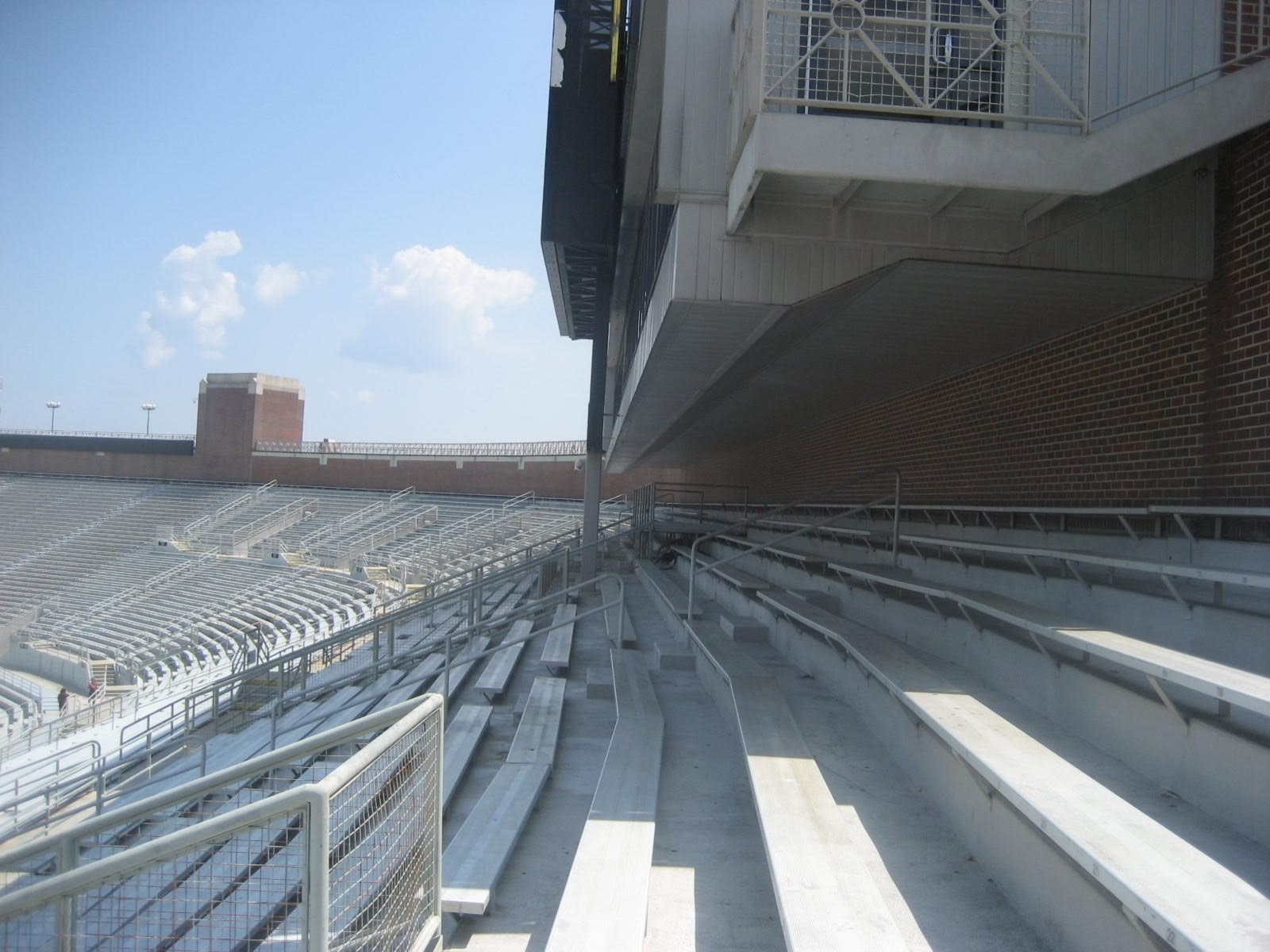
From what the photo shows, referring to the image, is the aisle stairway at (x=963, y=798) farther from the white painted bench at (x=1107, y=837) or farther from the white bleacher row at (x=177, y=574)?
the white bleacher row at (x=177, y=574)

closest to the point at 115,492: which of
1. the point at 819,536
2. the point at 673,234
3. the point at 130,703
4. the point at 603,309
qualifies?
the point at 130,703

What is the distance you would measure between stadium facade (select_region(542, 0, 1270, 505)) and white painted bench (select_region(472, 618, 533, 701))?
3146mm

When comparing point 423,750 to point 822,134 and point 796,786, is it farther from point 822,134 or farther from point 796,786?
point 822,134

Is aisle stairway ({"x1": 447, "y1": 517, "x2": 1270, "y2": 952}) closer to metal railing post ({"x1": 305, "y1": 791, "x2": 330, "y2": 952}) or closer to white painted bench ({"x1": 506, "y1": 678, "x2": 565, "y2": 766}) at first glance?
white painted bench ({"x1": 506, "y1": 678, "x2": 565, "y2": 766})

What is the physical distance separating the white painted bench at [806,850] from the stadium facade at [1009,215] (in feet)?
7.23

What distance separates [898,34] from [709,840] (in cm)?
442

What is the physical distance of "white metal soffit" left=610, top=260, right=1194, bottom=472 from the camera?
4.77 meters

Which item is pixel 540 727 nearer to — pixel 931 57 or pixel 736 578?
pixel 736 578

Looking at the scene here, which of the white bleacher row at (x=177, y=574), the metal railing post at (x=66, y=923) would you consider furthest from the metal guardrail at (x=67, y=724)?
the metal railing post at (x=66, y=923)

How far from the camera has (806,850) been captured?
300cm

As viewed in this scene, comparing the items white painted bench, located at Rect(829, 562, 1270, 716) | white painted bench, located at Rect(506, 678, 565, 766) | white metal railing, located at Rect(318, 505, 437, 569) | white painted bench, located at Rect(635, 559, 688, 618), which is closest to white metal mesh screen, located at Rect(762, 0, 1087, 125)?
white painted bench, located at Rect(829, 562, 1270, 716)

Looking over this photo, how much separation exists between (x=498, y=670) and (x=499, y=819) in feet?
13.6

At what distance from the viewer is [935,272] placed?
4.75 m

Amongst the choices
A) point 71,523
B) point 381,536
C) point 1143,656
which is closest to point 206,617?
point 381,536
